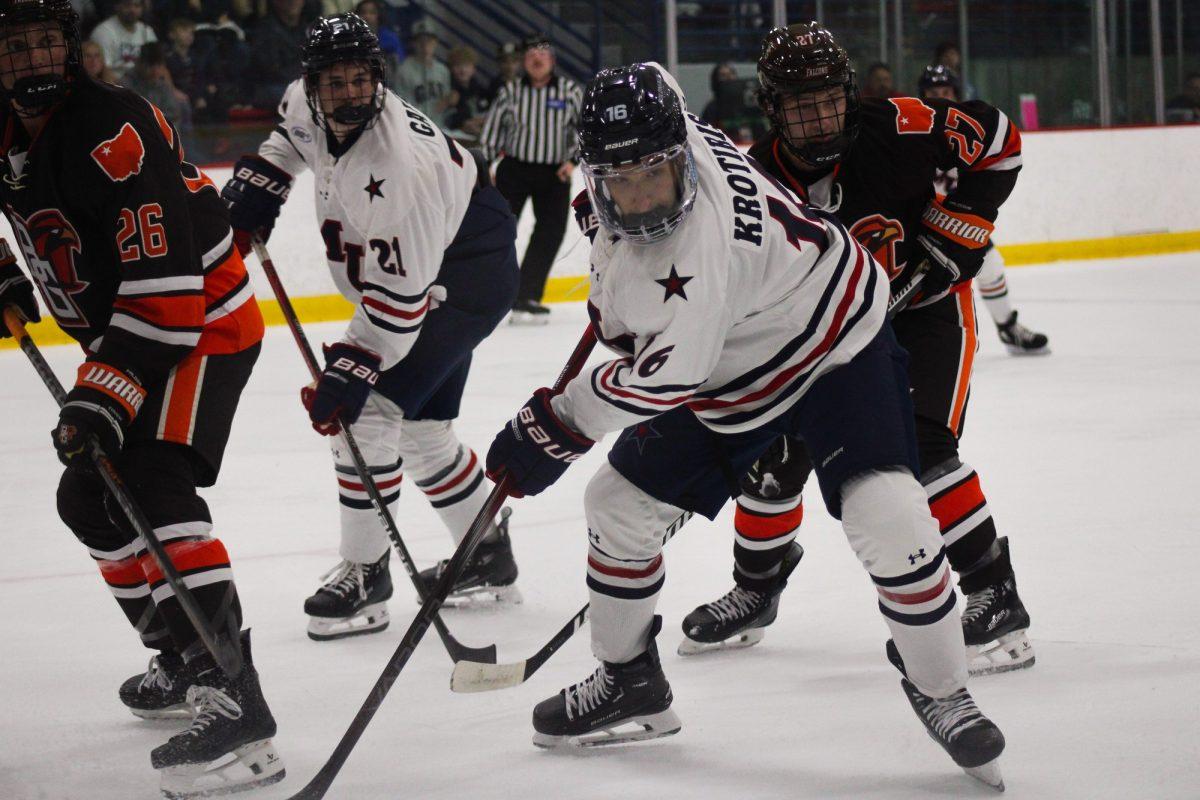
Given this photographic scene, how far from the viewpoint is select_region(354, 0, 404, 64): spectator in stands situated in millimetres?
7680

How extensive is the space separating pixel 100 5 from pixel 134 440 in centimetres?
565

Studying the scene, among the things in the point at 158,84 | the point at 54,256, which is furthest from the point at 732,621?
the point at 158,84

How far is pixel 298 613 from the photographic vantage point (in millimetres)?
2904

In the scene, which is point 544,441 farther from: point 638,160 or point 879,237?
point 879,237

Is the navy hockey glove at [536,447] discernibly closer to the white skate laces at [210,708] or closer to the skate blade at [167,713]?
the white skate laces at [210,708]

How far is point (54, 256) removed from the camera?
2.09 m

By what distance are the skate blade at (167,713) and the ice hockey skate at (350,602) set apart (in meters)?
0.44

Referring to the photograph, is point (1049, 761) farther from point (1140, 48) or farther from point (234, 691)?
point (1140, 48)

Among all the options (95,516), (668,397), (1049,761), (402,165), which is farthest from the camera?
(402,165)

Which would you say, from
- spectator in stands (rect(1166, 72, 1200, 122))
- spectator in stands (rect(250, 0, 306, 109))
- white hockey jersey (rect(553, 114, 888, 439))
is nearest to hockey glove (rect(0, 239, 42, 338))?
white hockey jersey (rect(553, 114, 888, 439))

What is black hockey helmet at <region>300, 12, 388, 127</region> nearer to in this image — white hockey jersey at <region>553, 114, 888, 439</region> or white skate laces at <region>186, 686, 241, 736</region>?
white hockey jersey at <region>553, 114, 888, 439</region>

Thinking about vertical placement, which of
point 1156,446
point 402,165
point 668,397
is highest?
point 402,165

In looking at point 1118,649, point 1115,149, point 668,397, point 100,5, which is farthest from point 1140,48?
point 668,397

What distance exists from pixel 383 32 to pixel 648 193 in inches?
256
